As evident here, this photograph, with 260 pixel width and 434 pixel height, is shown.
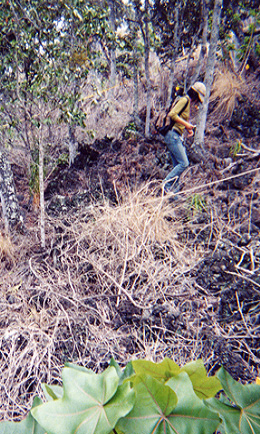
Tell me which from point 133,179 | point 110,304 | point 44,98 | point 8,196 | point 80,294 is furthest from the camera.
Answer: point 133,179

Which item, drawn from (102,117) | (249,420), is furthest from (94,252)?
(102,117)

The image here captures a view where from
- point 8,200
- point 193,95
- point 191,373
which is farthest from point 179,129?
point 191,373

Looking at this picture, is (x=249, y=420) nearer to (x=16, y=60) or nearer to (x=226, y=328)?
(x=226, y=328)

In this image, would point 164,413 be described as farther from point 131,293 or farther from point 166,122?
point 166,122

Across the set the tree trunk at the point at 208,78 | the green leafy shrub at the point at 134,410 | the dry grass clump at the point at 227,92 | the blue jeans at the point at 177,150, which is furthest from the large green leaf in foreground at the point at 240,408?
the dry grass clump at the point at 227,92

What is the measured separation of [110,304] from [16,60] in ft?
6.91

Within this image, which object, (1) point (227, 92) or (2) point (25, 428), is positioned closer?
(2) point (25, 428)

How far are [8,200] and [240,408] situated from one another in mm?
3196

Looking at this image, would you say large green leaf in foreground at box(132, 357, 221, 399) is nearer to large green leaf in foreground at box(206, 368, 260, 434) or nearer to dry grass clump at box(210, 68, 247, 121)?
large green leaf in foreground at box(206, 368, 260, 434)

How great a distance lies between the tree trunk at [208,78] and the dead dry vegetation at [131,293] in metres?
1.29

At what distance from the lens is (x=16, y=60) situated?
7.98 feet

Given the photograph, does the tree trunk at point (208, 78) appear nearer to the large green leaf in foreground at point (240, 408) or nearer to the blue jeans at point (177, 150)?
the blue jeans at point (177, 150)

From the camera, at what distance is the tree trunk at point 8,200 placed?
3.18 meters

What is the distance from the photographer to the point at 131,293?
2.20 meters
